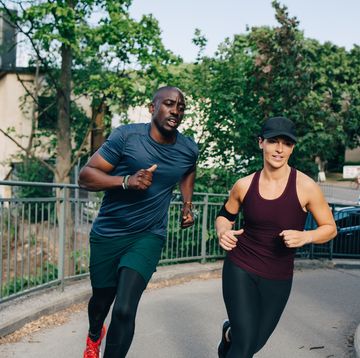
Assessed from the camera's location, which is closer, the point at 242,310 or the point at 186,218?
the point at 242,310

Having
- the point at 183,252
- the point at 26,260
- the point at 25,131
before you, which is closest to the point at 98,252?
the point at 26,260

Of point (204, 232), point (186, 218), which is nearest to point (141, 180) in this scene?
point (186, 218)

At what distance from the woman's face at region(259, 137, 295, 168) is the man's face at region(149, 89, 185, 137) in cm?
72

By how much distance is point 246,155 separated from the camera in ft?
36.6

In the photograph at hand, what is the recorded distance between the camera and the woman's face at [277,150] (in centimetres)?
322

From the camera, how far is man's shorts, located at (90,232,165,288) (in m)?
3.61

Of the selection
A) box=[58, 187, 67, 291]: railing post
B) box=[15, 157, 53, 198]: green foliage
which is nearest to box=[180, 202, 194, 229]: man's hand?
box=[58, 187, 67, 291]: railing post

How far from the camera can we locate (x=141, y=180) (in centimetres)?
337

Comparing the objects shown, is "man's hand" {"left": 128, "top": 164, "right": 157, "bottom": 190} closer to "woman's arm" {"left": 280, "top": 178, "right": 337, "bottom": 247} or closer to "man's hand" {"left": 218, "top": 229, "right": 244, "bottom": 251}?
"man's hand" {"left": 218, "top": 229, "right": 244, "bottom": 251}

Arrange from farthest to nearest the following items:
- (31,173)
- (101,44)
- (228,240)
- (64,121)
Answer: (31,173)
(64,121)
(101,44)
(228,240)

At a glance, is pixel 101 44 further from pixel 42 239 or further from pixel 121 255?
pixel 121 255

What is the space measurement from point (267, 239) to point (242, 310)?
417 mm

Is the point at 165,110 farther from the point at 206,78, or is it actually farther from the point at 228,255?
the point at 206,78

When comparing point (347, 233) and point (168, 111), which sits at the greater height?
point (168, 111)
